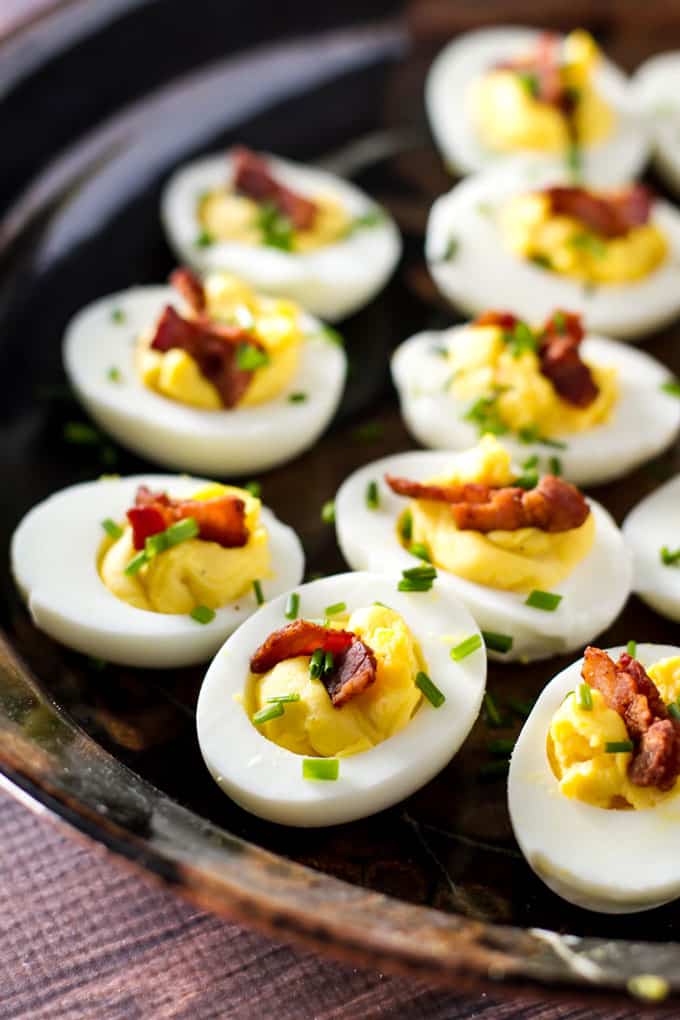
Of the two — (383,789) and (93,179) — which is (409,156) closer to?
(93,179)

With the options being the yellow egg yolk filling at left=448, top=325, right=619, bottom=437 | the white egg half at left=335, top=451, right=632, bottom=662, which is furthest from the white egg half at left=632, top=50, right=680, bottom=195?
the white egg half at left=335, top=451, right=632, bottom=662

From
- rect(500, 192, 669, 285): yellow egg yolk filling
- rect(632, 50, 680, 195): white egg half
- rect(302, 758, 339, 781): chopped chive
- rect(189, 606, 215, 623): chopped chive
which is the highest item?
rect(189, 606, 215, 623): chopped chive

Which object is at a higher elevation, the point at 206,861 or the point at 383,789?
the point at 206,861

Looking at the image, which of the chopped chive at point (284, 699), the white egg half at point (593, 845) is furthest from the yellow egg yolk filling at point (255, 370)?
the white egg half at point (593, 845)

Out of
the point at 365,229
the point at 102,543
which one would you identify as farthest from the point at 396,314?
the point at 102,543

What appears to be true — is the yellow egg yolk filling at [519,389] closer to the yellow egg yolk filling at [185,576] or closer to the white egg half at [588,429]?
the white egg half at [588,429]

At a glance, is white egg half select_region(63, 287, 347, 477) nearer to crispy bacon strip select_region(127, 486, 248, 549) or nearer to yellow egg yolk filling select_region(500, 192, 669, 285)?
crispy bacon strip select_region(127, 486, 248, 549)

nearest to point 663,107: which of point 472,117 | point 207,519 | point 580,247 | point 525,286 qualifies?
point 472,117
